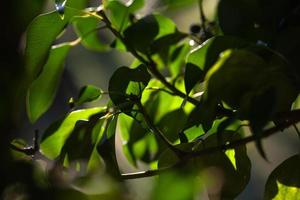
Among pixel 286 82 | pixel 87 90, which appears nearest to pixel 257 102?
pixel 286 82

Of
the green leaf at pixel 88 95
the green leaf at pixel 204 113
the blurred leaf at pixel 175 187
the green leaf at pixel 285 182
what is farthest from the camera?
the green leaf at pixel 88 95

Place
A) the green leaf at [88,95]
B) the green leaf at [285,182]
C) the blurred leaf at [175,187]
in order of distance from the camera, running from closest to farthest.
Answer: the blurred leaf at [175,187] → the green leaf at [285,182] → the green leaf at [88,95]

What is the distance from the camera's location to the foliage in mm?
454

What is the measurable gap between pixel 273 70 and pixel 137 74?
0.19 meters

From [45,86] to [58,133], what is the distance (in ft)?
0.26

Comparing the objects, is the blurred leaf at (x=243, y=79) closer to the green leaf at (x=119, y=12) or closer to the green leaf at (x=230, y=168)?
the green leaf at (x=230, y=168)

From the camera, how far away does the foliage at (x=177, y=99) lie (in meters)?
0.45

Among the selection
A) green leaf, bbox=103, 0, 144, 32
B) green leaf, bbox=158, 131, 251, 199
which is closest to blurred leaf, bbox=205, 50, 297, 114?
green leaf, bbox=158, 131, 251, 199

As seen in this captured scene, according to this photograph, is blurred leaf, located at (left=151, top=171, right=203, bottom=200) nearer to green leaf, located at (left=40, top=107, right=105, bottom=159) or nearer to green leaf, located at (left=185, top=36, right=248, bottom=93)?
green leaf, located at (left=185, top=36, right=248, bottom=93)

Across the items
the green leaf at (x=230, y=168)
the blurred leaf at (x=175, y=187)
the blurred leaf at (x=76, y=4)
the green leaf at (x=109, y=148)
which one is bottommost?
the green leaf at (x=230, y=168)

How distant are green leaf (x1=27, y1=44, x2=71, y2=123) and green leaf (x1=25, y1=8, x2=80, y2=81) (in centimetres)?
10

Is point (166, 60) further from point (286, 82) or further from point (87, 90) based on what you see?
point (286, 82)

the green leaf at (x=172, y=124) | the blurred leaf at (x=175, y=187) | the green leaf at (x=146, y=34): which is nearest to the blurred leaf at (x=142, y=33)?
the green leaf at (x=146, y=34)

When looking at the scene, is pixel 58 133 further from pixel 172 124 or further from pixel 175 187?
pixel 175 187
